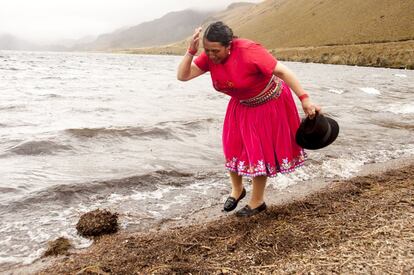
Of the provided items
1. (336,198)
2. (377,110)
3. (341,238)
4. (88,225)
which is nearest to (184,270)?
(341,238)

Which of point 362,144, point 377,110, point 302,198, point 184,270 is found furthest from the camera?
point 377,110

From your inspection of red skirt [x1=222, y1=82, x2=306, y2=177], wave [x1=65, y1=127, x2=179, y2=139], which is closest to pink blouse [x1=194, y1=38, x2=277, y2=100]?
red skirt [x1=222, y1=82, x2=306, y2=177]

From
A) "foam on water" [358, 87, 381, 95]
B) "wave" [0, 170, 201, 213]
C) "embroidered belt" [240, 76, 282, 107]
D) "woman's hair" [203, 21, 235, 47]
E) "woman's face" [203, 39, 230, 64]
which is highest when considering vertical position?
"woman's hair" [203, 21, 235, 47]

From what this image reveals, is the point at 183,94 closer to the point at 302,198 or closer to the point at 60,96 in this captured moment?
the point at 60,96

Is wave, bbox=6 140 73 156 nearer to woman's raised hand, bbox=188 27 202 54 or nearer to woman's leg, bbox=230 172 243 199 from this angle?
woman's leg, bbox=230 172 243 199

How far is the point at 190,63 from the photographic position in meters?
4.78

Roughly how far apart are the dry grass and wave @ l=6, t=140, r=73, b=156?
5.14 metres

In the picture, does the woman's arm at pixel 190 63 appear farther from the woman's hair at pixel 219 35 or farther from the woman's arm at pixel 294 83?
the woman's arm at pixel 294 83

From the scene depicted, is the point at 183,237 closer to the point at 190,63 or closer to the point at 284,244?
the point at 284,244

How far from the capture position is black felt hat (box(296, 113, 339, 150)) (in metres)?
4.52

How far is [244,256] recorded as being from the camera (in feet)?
12.3

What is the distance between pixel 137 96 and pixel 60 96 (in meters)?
3.50

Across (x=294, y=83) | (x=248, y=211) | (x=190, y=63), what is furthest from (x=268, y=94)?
(x=248, y=211)

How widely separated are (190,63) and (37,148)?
5977 millimetres
